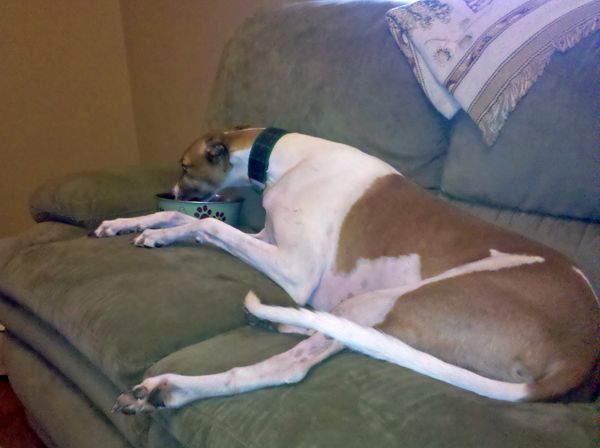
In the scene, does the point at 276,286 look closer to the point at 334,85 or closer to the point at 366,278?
the point at 366,278

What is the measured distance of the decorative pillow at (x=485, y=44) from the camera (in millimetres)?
1712

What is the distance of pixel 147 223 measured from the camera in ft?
7.09

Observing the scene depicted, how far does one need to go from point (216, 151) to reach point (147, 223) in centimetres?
40

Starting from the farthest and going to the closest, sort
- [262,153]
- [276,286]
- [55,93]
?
[55,93]
[262,153]
[276,286]

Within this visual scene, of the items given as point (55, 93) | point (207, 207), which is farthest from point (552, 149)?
point (55, 93)

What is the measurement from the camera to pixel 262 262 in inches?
73.0

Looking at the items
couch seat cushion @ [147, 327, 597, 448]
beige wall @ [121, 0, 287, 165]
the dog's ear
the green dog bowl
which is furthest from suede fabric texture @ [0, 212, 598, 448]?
beige wall @ [121, 0, 287, 165]

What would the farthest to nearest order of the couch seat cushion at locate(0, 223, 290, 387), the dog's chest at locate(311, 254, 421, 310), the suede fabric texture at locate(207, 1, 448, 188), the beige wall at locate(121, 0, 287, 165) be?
the beige wall at locate(121, 0, 287, 165), the suede fabric texture at locate(207, 1, 448, 188), the dog's chest at locate(311, 254, 421, 310), the couch seat cushion at locate(0, 223, 290, 387)

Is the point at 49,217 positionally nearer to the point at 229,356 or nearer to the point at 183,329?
the point at 183,329

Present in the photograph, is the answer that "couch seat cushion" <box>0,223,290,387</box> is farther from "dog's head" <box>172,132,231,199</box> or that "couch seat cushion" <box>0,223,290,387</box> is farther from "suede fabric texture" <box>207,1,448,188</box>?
"suede fabric texture" <box>207,1,448,188</box>

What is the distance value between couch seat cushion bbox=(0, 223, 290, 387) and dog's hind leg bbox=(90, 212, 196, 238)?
6cm

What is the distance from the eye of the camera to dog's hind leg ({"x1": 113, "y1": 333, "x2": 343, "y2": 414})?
124cm

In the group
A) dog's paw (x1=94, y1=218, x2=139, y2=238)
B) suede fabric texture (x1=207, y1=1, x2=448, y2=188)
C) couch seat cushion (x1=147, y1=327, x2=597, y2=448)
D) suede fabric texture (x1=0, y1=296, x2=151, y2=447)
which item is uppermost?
suede fabric texture (x1=207, y1=1, x2=448, y2=188)

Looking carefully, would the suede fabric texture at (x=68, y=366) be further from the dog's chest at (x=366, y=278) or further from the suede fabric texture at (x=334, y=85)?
the suede fabric texture at (x=334, y=85)
